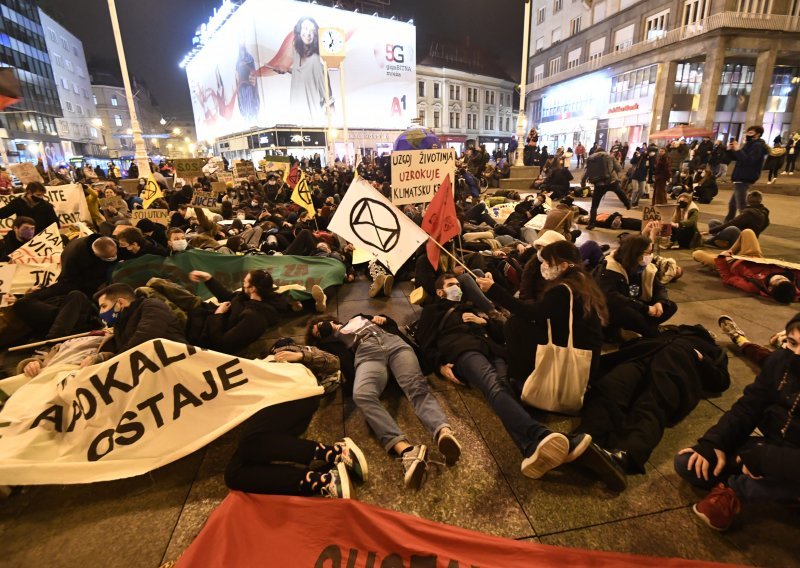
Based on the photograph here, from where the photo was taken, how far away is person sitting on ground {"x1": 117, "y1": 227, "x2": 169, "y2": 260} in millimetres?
6082

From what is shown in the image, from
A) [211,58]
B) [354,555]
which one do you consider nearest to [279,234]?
[354,555]

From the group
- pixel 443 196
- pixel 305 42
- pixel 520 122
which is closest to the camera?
pixel 443 196

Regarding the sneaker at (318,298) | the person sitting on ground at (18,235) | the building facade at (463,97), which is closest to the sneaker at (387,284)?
the sneaker at (318,298)

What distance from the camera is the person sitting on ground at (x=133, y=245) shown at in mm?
6082

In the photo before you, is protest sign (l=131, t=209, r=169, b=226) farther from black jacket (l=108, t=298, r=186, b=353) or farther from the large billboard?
the large billboard

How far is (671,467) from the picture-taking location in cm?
290

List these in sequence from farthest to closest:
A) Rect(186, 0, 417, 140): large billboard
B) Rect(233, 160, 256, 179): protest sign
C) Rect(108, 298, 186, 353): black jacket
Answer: Rect(186, 0, 417, 140): large billboard → Rect(233, 160, 256, 179): protest sign → Rect(108, 298, 186, 353): black jacket

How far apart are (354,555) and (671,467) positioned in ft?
7.45

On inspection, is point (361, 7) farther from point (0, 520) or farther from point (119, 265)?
point (0, 520)

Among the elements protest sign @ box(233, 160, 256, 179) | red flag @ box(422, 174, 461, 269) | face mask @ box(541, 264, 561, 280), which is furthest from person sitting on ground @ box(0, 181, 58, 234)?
protest sign @ box(233, 160, 256, 179)

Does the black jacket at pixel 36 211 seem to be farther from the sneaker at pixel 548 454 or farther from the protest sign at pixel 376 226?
the sneaker at pixel 548 454

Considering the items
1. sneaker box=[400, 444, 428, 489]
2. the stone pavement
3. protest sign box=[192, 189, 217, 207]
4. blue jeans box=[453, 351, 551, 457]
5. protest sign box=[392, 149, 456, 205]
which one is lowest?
the stone pavement

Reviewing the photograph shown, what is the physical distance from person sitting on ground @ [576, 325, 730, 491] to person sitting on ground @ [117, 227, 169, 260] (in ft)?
20.6

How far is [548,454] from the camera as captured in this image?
2.71m
